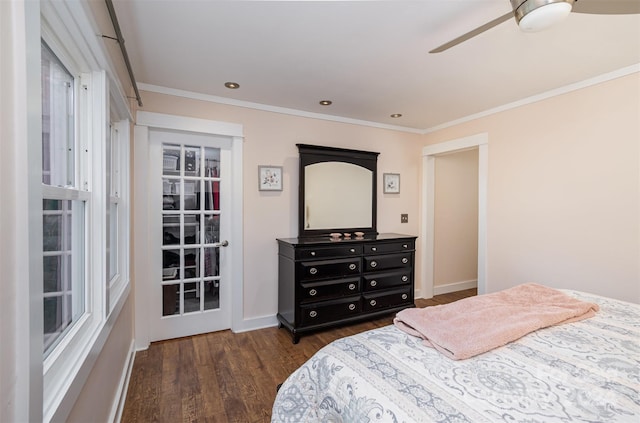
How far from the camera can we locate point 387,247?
10.8 feet

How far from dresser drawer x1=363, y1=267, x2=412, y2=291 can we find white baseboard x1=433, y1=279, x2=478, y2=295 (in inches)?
45.1

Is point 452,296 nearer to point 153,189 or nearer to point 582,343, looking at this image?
point 582,343

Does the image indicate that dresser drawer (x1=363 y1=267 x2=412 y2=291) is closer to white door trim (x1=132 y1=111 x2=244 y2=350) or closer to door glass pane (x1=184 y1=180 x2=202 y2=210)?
door glass pane (x1=184 y1=180 x2=202 y2=210)

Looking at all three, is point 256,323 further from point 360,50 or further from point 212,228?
point 360,50

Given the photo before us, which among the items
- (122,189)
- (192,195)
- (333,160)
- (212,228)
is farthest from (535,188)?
(122,189)

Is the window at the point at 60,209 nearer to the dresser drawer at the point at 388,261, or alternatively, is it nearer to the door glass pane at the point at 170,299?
the door glass pane at the point at 170,299

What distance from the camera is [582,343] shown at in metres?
A: 1.33

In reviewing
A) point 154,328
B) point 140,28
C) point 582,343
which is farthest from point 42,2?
point 154,328

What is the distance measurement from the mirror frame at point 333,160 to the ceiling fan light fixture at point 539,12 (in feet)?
7.32

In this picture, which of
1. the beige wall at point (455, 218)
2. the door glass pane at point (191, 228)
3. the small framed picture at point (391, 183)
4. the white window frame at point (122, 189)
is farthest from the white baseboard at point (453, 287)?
the white window frame at point (122, 189)

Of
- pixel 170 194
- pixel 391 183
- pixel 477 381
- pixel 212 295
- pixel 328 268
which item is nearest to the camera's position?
pixel 477 381

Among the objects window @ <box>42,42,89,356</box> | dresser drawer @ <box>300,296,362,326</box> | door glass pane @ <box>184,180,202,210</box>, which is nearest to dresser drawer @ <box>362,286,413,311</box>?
dresser drawer @ <box>300,296,362,326</box>

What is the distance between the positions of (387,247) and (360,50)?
6.63ft

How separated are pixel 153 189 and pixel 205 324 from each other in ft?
4.71
